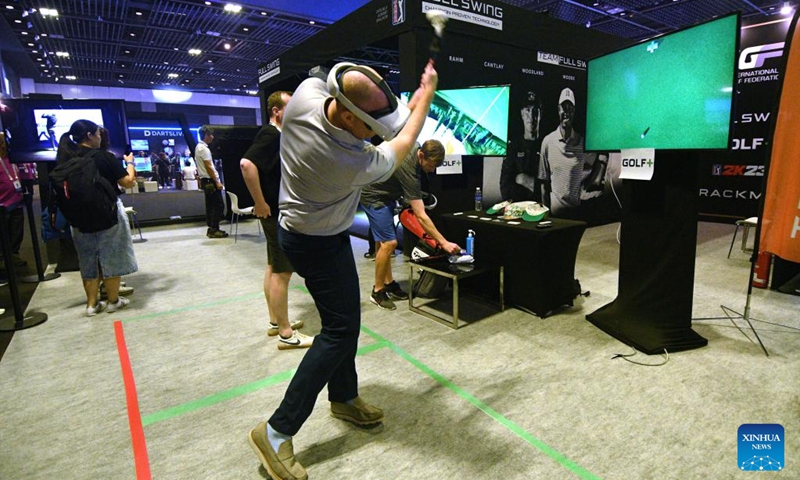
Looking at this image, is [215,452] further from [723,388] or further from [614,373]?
[723,388]

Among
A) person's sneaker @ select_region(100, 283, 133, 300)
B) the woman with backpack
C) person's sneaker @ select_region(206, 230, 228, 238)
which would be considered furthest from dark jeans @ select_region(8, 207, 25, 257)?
person's sneaker @ select_region(206, 230, 228, 238)

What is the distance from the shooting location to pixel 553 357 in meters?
2.72

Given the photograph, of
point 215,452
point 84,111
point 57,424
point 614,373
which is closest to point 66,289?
point 84,111

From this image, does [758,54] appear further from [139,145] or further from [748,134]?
[139,145]

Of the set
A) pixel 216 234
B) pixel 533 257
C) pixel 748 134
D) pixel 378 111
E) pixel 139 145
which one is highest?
pixel 139 145

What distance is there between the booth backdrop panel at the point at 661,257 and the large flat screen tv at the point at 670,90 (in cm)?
18

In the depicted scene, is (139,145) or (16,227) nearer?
(16,227)

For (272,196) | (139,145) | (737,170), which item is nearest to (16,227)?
(272,196)

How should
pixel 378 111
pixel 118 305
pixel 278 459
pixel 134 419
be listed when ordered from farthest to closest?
pixel 118 305, pixel 134 419, pixel 278 459, pixel 378 111

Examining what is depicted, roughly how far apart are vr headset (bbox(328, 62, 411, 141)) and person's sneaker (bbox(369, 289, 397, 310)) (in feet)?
7.84

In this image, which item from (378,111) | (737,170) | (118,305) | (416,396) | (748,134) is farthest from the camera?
(737,170)

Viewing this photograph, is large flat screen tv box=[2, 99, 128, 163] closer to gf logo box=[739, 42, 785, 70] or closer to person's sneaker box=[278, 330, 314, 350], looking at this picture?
person's sneaker box=[278, 330, 314, 350]

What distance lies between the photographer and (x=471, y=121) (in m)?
4.36

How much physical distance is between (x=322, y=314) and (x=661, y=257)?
2242 mm
